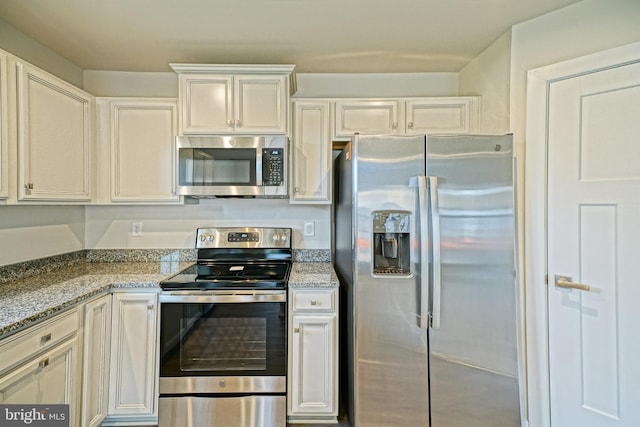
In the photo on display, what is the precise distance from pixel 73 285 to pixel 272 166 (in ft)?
4.45

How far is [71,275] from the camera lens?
2.00 metres

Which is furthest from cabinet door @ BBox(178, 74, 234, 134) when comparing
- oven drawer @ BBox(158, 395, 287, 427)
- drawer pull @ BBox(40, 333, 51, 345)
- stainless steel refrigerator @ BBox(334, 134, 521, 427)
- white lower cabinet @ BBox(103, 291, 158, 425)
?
oven drawer @ BBox(158, 395, 287, 427)

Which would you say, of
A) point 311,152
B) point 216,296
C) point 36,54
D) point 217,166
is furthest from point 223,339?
point 36,54

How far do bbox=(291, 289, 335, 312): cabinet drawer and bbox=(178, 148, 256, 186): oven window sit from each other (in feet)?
2.66

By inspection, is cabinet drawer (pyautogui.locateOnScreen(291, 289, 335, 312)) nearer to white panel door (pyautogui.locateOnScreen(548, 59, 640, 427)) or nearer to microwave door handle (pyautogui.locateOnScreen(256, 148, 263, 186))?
microwave door handle (pyautogui.locateOnScreen(256, 148, 263, 186))

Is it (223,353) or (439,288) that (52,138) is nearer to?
(223,353)

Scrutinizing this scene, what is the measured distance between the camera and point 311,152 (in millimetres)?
2285

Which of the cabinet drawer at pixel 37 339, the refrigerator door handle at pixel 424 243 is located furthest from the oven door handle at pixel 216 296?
the refrigerator door handle at pixel 424 243

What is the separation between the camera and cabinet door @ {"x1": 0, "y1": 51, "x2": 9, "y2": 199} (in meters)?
1.50

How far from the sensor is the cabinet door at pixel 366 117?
2279mm

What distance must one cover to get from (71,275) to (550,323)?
293cm

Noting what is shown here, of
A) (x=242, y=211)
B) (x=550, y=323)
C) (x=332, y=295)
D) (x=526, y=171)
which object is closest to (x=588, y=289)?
(x=550, y=323)

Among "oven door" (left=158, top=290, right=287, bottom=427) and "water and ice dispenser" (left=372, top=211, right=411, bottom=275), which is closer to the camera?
"water and ice dispenser" (left=372, top=211, right=411, bottom=275)

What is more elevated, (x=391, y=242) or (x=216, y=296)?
(x=391, y=242)
